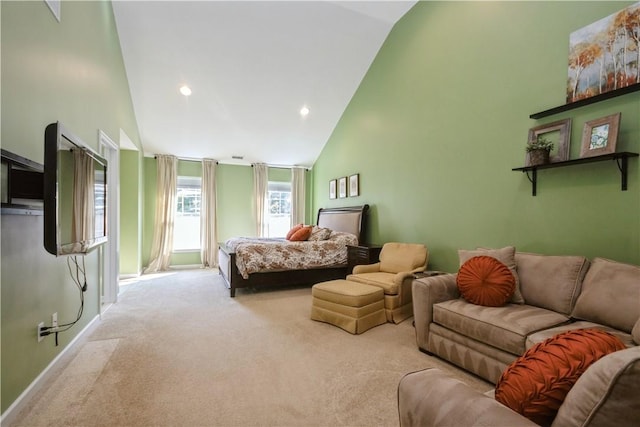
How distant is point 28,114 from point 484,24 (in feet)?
12.8

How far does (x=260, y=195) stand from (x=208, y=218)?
1274 millimetres

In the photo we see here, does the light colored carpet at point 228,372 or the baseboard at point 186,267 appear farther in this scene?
the baseboard at point 186,267

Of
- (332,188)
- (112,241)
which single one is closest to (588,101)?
(332,188)

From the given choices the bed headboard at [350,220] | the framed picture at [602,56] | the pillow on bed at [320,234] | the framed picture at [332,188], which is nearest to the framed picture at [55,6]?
the pillow on bed at [320,234]

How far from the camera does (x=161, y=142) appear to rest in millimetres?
5551

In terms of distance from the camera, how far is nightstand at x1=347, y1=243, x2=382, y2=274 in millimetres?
4023

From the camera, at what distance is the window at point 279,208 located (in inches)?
273

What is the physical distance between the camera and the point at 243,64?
420 centimetres

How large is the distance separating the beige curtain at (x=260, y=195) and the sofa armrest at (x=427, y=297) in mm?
4816

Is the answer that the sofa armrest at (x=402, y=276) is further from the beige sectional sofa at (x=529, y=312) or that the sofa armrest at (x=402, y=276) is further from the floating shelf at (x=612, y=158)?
the floating shelf at (x=612, y=158)

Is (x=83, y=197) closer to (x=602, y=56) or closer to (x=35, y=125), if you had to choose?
A: (x=35, y=125)

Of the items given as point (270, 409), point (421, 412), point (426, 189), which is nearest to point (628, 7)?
point (426, 189)

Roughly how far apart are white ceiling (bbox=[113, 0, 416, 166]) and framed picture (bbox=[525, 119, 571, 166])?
253 centimetres

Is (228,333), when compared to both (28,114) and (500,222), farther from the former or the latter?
(500,222)
